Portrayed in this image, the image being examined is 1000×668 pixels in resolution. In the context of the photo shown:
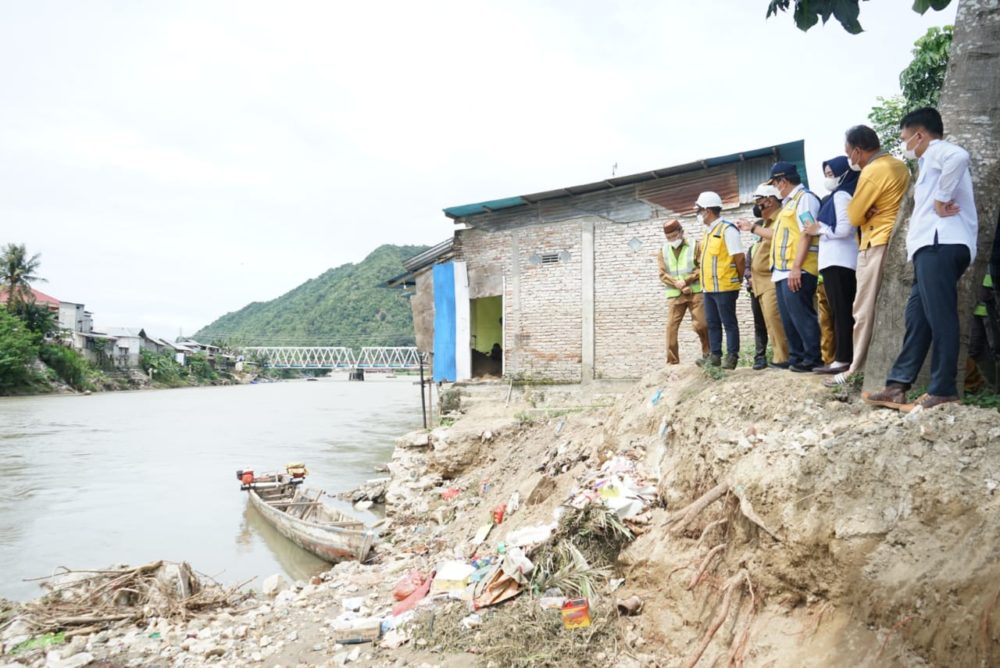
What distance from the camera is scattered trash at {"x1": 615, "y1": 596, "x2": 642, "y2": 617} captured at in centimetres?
384

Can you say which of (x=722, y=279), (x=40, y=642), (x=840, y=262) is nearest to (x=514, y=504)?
(x=722, y=279)

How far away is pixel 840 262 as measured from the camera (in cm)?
448

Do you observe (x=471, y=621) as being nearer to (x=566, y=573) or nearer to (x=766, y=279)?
(x=566, y=573)

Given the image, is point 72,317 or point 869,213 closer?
point 869,213

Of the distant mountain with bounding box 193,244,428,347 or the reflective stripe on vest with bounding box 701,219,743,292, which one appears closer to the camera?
the reflective stripe on vest with bounding box 701,219,743,292

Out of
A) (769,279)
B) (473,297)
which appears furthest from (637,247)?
(769,279)

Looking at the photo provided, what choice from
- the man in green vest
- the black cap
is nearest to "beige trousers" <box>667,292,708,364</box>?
the man in green vest

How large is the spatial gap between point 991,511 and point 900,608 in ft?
1.79

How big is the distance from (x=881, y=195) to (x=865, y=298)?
0.67m

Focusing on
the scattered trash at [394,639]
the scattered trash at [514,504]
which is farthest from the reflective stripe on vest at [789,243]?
the scattered trash at [394,639]

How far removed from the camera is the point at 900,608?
8.70ft

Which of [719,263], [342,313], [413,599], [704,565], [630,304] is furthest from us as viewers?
[342,313]

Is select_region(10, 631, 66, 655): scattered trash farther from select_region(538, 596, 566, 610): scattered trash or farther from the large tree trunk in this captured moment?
the large tree trunk

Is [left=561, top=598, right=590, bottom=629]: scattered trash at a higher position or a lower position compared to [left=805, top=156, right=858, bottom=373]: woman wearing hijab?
lower
